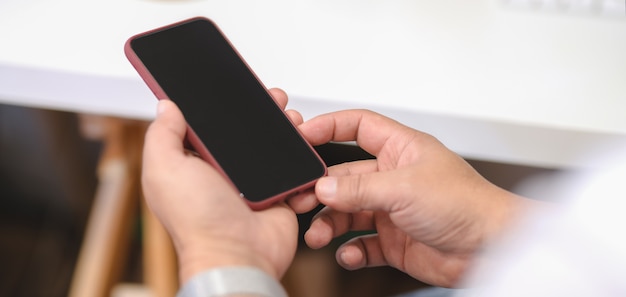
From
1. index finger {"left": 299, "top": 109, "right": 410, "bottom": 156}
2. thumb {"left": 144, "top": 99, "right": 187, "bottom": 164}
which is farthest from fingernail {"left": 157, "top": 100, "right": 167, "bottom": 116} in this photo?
index finger {"left": 299, "top": 109, "right": 410, "bottom": 156}

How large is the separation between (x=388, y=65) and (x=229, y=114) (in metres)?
0.18

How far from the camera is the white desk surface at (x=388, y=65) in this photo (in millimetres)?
556

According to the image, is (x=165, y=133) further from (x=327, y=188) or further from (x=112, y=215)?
(x=112, y=215)

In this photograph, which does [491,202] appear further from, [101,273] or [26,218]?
[26,218]

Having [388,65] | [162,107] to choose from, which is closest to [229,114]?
[162,107]

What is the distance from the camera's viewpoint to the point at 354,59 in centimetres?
59

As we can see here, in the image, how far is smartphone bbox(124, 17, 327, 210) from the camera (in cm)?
45

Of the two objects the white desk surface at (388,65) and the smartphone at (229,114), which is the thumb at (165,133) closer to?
the smartphone at (229,114)

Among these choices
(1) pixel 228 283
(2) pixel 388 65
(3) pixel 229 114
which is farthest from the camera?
(2) pixel 388 65

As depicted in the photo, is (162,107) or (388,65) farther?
(388,65)

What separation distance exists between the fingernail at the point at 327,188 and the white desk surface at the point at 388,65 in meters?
0.12

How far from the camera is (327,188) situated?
1.46 ft

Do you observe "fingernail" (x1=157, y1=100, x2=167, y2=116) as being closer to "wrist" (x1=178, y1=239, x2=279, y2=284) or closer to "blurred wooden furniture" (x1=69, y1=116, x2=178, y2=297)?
"wrist" (x1=178, y1=239, x2=279, y2=284)

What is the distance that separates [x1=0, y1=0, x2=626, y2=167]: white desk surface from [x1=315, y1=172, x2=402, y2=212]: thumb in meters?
0.13
